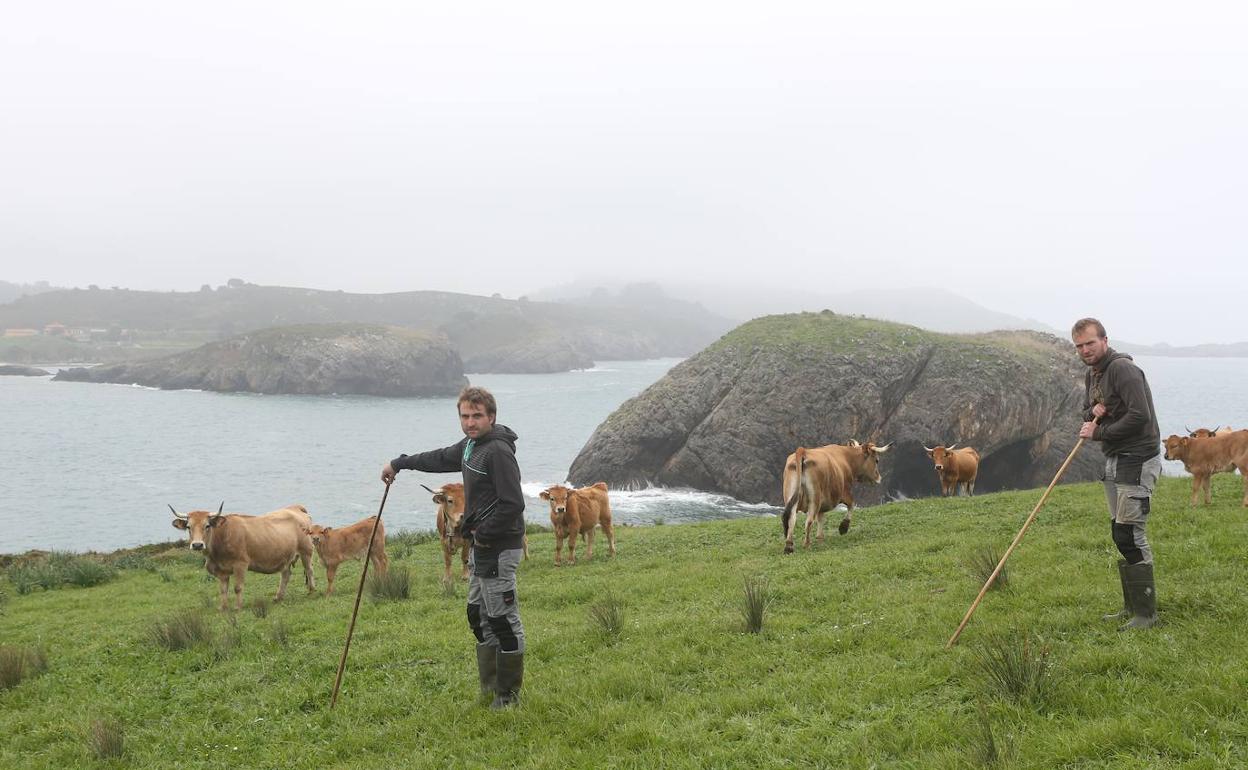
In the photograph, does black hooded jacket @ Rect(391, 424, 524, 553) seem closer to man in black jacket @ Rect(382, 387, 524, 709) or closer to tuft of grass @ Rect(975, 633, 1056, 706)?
man in black jacket @ Rect(382, 387, 524, 709)

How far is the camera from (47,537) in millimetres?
44094

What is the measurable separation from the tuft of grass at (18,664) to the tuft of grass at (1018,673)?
1225 cm

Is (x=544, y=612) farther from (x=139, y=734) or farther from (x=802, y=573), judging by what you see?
(x=139, y=734)

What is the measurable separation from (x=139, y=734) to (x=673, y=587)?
25.1ft

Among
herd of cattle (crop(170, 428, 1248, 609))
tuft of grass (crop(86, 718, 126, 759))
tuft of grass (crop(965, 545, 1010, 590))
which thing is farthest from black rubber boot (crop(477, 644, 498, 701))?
tuft of grass (crop(965, 545, 1010, 590))

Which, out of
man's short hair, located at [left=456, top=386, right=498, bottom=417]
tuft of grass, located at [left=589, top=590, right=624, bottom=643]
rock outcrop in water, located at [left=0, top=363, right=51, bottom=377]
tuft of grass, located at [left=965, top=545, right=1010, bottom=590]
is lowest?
rock outcrop in water, located at [left=0, top=363, right=51, bottom=377]

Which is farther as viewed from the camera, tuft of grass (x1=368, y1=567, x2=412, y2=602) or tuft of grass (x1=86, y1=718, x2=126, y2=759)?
tuft of grass (x1=368, y1=567, x2=412, y2=602)

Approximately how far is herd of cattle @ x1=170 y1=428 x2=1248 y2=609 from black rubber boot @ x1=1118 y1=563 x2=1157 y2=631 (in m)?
7.39

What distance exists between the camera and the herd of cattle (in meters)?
13.6

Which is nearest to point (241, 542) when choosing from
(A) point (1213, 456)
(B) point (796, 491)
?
(B) point (796, 491)

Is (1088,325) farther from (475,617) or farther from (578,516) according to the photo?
(578,516)

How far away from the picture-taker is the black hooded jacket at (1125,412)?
6.97 meters

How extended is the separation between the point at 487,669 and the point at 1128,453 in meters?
7.00

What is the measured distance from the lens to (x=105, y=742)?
6.98m
